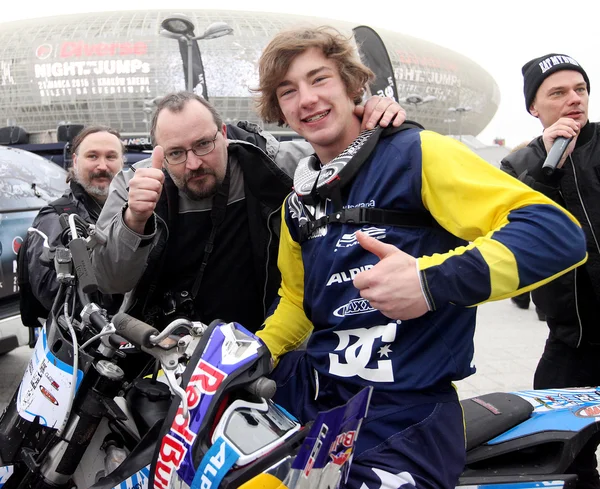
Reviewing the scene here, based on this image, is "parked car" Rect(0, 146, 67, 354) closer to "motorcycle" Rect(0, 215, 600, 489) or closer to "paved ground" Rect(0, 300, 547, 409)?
"paved ground" Rect(0, 300, 547, 409)

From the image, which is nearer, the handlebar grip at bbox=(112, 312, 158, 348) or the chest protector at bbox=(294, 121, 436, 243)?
the handlebar grip at bbox=(112, 312, 158, 348)

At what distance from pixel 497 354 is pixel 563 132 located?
149 inches

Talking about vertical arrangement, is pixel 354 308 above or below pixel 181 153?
below

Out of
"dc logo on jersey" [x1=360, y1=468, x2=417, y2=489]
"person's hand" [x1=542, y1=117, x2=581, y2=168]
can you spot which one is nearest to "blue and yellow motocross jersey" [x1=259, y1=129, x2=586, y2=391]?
"dc logo on jersey" [x1=360, y1=468, x2=417, y2=489]

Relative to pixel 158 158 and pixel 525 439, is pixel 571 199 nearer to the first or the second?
pixel 525 439

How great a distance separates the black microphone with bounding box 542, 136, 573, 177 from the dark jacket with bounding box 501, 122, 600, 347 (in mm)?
128

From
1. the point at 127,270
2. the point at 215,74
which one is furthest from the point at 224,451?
the point at 215,74

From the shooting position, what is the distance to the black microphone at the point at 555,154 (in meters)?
2.35

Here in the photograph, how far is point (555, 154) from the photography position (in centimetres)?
237

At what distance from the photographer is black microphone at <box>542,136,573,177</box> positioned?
2346mm

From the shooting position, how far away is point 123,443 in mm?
1794

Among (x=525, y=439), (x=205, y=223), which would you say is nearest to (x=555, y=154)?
(x=525, y=439)

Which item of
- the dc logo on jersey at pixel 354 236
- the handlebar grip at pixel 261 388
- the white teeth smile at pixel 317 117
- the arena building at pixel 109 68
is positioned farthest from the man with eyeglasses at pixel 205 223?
the arena building at pixel 109 68

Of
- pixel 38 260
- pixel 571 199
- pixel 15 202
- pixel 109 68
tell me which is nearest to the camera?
pixel 571 199
